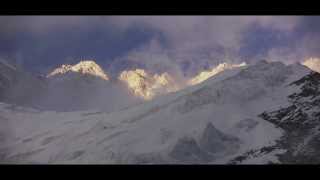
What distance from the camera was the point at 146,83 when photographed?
18.0ft

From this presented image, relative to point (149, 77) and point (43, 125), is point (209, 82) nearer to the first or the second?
point (149, 77)

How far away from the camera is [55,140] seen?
545cm

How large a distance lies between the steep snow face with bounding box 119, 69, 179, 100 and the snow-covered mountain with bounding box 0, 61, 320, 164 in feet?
0.19

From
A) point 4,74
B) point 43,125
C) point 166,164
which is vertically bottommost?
point 166,164

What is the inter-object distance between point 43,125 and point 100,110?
0.43 meters

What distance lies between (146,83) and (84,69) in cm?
46

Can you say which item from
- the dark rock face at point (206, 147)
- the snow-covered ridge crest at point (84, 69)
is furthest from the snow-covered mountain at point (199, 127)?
the snow-covered ridge crest at point (84, 69)

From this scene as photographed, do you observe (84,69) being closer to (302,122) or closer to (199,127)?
(199,127)

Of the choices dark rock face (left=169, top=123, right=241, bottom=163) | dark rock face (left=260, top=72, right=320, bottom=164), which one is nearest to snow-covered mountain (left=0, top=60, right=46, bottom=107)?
dark rock face (left=169, top=123, right=241, bottom=163)

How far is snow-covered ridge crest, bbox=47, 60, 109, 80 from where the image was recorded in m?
5.47

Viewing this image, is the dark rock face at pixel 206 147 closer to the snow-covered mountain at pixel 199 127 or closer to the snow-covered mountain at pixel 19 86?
the snow-covered mountain at pixel 199 127
